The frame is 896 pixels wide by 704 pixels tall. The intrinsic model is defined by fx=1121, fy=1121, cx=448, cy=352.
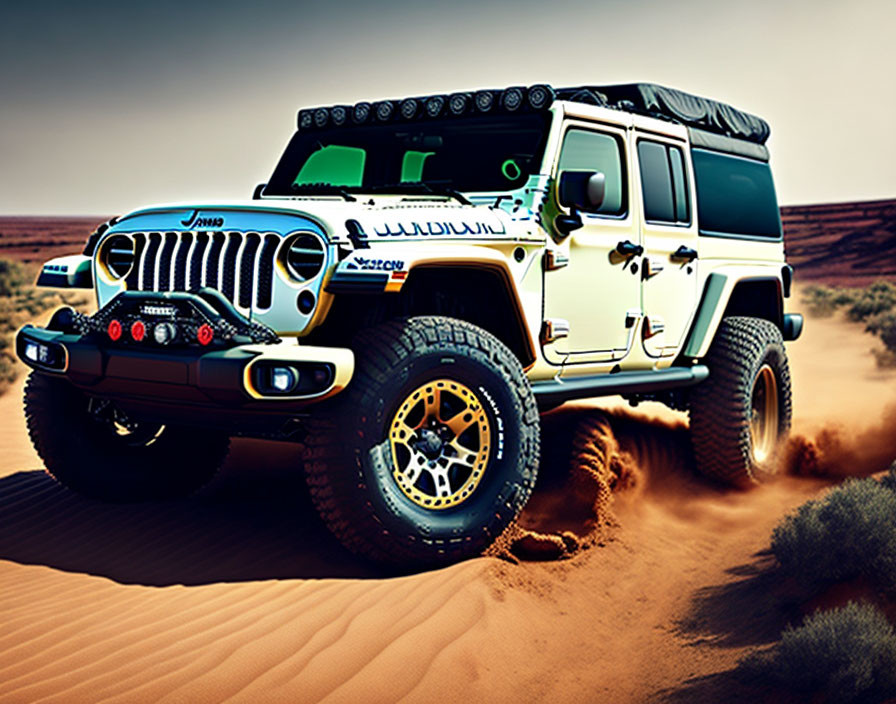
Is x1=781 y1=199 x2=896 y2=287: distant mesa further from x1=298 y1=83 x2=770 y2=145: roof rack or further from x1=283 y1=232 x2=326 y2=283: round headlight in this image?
x1=283 y1=232 x2=326 y2=283: round headlight

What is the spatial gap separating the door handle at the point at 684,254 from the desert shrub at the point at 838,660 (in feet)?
11.5

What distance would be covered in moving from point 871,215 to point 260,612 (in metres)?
58.7

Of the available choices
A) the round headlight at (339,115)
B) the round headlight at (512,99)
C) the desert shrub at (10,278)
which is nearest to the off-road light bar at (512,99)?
the round headlight at (512,99)

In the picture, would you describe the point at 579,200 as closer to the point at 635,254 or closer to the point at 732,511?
the point at 635,254

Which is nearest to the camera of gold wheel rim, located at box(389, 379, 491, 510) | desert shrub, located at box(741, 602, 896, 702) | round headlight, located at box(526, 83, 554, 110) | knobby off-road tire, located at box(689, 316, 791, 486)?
desert shrub, located at box(741, 602, 896, 702)

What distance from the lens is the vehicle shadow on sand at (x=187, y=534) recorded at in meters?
5.71

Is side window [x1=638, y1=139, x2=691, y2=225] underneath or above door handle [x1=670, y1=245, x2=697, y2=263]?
above

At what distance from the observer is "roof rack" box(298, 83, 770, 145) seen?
6.54 m

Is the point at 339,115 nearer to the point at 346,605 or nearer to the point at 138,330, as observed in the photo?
the point at 138,330

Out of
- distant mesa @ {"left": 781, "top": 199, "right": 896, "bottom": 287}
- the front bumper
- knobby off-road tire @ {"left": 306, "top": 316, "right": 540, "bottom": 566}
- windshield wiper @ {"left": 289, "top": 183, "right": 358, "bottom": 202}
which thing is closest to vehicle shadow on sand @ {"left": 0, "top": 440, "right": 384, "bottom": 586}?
knobby off-road tire @ {"left": 306, "top": 316, "right": 540, "bottom": 566}

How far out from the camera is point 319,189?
23.0ft

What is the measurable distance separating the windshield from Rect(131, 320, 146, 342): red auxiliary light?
1.82 m

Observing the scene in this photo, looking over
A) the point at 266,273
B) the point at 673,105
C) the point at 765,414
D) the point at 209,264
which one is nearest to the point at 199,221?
the point at 209,264

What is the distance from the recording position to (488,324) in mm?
6266
